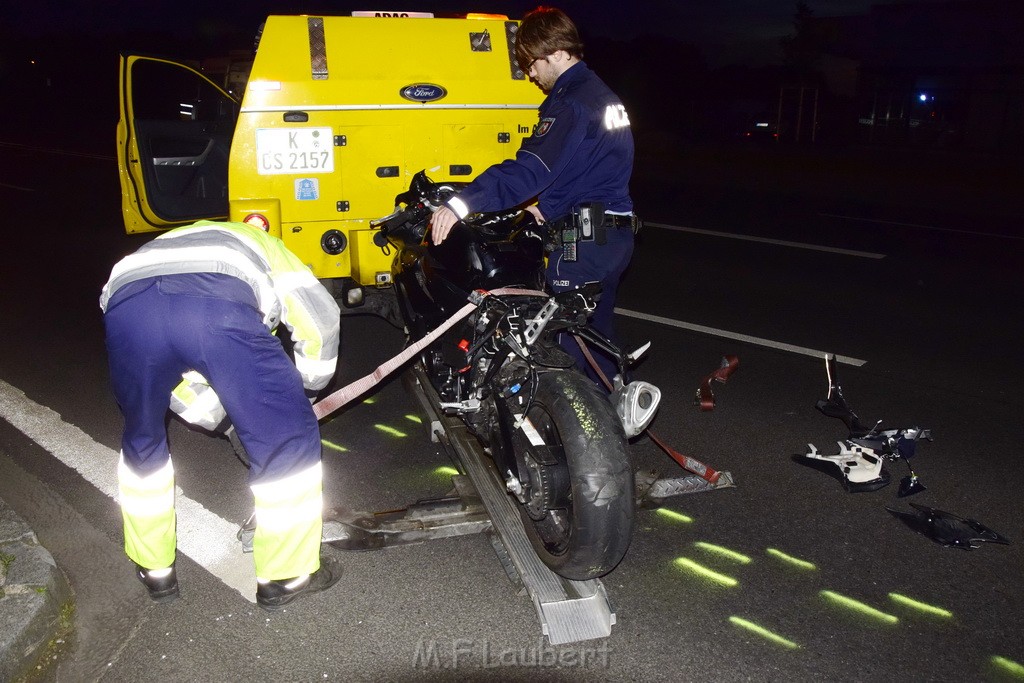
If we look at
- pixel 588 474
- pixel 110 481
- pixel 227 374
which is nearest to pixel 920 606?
pixel 588 474

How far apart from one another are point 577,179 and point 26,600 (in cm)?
286

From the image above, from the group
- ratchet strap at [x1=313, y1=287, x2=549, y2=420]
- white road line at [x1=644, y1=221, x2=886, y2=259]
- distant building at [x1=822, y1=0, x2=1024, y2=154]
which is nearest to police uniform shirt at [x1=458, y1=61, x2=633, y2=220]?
ratchet strap at [x1=313, y1=287, x2=549, y2=420]

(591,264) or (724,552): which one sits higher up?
(591,264)

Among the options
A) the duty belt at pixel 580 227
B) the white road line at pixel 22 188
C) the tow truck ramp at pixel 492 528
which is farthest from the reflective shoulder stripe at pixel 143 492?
the white road line at pixel 22 188

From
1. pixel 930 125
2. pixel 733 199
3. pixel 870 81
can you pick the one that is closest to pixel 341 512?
pixel 733 199

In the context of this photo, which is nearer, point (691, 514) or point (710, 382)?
point (691, 514)

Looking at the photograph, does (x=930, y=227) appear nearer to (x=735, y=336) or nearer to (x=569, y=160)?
(x=735, y=336)

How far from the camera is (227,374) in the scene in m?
3.00

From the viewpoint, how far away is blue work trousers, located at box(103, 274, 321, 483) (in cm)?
294

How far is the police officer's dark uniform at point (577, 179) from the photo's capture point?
3.81m

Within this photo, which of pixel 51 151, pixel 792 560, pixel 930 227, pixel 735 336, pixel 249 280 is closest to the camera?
pixel 249 280

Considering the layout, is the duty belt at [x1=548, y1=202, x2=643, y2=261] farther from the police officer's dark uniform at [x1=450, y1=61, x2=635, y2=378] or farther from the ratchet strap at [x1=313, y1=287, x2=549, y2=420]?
the ratchet strap at [x1=313, y1=287, x2=549, y2=420]

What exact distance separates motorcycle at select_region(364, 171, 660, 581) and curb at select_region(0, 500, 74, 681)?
65.2 inches

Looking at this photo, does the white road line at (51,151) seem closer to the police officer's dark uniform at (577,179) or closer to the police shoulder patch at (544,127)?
the police officer's dark uniform at (577,179)
